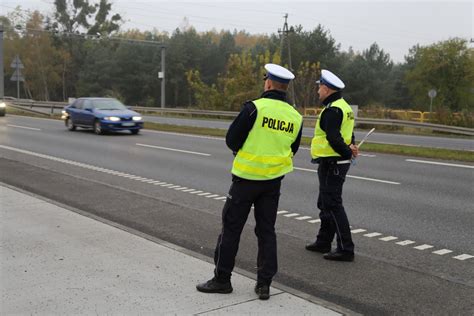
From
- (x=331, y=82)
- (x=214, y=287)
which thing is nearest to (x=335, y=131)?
(x=331, y=82)

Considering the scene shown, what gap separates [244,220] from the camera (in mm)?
4523

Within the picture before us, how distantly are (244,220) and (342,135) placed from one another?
1633mm

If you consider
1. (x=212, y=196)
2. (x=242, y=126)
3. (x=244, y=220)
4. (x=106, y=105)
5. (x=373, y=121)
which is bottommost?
(x=212, y=196)

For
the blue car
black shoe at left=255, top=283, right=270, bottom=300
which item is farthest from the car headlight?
black shoe at left=255, top=283, right=270, bottom=300

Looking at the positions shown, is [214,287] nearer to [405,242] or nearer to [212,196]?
[405,242]

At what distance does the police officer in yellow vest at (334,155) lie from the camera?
5426 millimetres

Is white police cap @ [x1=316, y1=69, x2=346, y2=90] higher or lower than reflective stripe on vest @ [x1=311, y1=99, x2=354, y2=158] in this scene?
higher

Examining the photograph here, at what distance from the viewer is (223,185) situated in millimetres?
10359

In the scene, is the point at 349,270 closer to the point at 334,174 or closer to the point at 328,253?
the point at 328,253

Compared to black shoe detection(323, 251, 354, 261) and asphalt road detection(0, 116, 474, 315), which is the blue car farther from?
black shoe detection(323, 251, 354, 261)

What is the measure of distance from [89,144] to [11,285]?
13.6 metres

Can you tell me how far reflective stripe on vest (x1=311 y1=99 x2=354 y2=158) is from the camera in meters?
5.49

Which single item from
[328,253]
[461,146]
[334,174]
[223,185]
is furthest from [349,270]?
[461,146]

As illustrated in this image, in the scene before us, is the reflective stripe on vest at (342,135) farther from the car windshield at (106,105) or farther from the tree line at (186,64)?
the tree line at (186,64)
